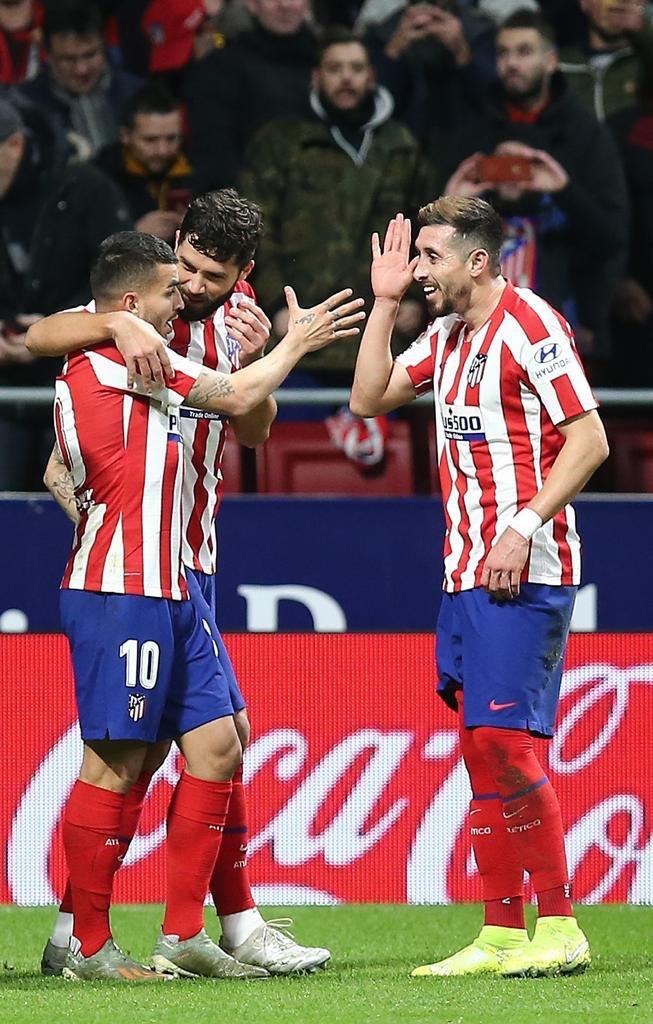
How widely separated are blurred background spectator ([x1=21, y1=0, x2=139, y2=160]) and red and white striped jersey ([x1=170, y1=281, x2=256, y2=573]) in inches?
157

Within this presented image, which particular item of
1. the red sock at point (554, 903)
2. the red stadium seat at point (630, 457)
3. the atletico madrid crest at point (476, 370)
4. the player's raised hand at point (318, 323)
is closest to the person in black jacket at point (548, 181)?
the red stadium seat at point (630, 457)

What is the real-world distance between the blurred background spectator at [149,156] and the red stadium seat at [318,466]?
118 centimetres

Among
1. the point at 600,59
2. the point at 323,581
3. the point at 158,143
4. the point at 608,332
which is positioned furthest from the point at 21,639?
the point at 600,59

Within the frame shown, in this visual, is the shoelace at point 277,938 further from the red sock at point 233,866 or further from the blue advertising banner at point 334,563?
the blue advertising banner at point 334,563

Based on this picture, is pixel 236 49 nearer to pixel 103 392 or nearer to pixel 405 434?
pixel 405 434

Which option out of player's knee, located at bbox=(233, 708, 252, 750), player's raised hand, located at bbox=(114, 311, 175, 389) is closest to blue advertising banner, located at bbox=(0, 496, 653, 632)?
player's knee, located at bbox=(233, 708, 252, 750)

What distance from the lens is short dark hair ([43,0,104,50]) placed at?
823 centimetres

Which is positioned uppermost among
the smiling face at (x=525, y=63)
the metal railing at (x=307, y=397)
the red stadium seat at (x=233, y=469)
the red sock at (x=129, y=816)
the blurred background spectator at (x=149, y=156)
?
the smiling face at (x=525, y=63)

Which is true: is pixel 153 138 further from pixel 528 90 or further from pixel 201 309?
pixel 201 309

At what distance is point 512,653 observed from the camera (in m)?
4.13

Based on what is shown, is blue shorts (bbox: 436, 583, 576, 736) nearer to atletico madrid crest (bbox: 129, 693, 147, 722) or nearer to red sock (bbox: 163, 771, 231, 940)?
red sock (bbox: 163, 771, 231, 940)

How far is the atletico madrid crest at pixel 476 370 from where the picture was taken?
13.9ft

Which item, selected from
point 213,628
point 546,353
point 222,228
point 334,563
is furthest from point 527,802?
point 334,563

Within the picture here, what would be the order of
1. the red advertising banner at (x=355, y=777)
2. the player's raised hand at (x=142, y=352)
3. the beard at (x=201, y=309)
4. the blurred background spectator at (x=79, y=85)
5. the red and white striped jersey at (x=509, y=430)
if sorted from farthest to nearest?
the blurred background spectator at (x=79, y=85), the red advertising banner at (x=355, y=777), the beard at (x=201, y=309), the red and white striped jersey at (x=509, y=430), the player's raised hand at (x=142, y=352)
